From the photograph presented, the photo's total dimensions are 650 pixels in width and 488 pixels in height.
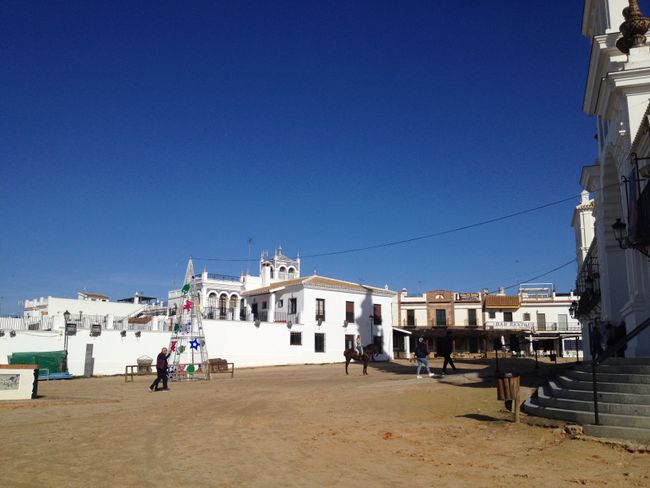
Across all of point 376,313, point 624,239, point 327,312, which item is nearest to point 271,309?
point 327,312

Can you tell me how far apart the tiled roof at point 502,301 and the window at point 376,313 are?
19580 mm

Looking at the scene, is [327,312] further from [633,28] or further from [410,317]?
[633,28]

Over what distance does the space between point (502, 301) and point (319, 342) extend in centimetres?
2772

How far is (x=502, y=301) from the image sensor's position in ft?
214

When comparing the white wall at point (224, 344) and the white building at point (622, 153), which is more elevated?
the white building at point (622, 153)

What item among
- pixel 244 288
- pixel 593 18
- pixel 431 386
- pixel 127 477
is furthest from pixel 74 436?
pixel 244 288

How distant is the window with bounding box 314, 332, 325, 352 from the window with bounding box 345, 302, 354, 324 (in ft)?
10.3

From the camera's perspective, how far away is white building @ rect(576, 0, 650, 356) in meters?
14.4

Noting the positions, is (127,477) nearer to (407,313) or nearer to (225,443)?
(225,443)

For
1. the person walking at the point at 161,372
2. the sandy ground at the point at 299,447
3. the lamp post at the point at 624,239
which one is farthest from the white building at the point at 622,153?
the person walking at the point at 161,372

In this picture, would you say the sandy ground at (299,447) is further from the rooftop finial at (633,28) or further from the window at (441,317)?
the window at (441,317)

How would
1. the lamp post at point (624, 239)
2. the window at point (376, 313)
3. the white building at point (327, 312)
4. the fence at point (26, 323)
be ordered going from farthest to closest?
the window at point (376, 313), the white building at point (327, 312), the fence at point (26, 323), the lamp post at point (624, 239)

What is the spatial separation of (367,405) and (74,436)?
23.8 feet

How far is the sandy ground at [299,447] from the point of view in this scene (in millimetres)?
7008
